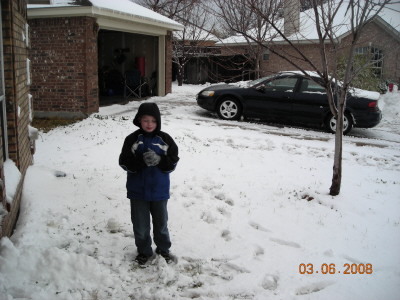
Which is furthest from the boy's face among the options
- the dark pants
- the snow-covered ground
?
the snow-covered ground

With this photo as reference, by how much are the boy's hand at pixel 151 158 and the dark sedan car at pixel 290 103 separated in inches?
296

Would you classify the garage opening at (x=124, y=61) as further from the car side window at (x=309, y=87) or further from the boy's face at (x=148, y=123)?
the boy's face at (x=148, y=123)

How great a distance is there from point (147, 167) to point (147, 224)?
53cm

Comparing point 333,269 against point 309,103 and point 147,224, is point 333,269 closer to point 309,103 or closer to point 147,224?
point 147,224

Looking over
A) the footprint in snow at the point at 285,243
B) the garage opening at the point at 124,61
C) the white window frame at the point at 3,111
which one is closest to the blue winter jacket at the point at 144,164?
the footprint in snow at the point at 285,243

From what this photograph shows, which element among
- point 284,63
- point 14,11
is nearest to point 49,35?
point 14,11

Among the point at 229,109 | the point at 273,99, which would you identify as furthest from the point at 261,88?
the point at 229,109

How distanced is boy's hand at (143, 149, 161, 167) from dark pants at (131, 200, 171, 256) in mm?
373

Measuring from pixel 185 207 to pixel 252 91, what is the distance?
22.1 ft

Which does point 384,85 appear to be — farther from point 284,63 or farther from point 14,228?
point 14,228

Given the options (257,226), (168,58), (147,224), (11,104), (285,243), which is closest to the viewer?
(147,224)

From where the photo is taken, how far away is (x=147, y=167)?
133 inches

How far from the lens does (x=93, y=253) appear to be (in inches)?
141

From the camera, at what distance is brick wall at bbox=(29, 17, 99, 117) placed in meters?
10.4
